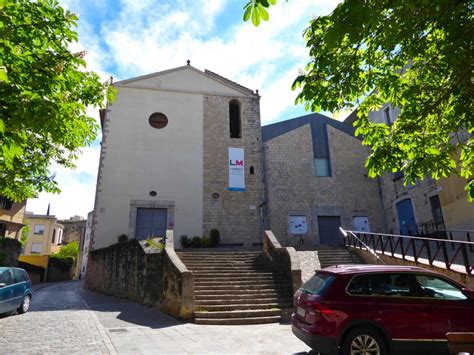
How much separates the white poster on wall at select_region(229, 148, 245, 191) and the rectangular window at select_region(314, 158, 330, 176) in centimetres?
479

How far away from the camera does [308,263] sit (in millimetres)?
13172

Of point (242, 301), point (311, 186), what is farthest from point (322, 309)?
point (311, 186)

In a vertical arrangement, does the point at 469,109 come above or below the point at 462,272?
above

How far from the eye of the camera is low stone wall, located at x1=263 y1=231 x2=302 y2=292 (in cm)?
1045

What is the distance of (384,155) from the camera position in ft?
19.6

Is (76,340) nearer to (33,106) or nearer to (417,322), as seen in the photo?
(33,106)

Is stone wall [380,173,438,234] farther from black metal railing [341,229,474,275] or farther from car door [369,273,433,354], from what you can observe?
car door [369,273,433,354]

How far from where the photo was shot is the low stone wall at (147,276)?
30.7ft

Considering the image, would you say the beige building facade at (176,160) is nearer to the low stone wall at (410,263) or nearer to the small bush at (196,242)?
the small bush at (196,242)

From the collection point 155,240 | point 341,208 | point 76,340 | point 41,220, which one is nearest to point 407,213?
point 341,208

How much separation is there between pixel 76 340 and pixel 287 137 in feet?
56.7

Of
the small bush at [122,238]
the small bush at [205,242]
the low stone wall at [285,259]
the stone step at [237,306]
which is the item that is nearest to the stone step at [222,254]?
the low stone wall at [285,259]

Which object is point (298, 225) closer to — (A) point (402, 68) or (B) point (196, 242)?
(B) point (196, 242)

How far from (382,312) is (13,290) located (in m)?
10.1
